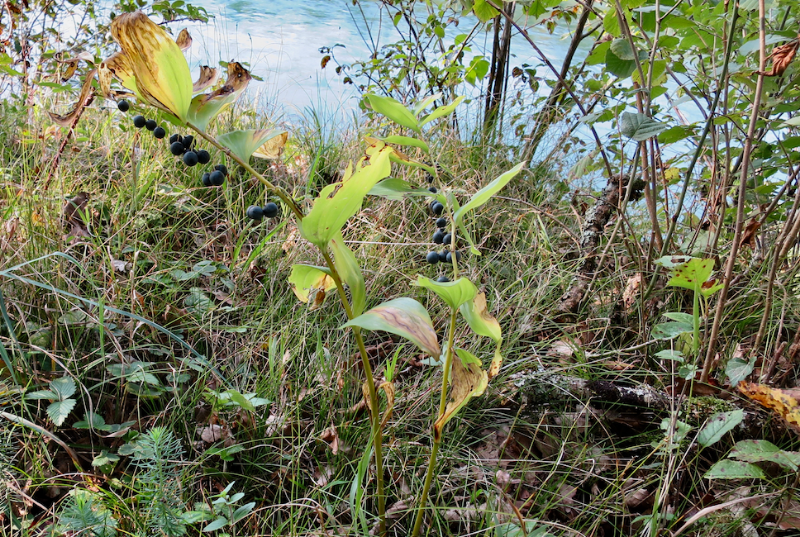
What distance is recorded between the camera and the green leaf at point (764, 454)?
A: 2.81 feet

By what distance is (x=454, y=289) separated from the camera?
2.13ft

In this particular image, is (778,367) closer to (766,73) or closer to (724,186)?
Answer: (724,186)

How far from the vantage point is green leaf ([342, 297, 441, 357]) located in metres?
0.61

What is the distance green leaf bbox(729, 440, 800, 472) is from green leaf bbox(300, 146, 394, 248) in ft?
2.44

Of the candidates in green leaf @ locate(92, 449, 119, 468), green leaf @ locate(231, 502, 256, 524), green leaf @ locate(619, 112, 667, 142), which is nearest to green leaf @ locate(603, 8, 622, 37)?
green leaf @ locate(619, 112, 667, 142)

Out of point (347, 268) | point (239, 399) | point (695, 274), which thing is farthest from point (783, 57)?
point (239, 399)

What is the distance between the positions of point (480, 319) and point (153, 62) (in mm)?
466

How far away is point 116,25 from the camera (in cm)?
54

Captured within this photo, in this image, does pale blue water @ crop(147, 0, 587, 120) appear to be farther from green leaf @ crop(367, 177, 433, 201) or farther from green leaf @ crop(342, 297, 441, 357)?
green leaf @ crop(342, 297, 441, 357)

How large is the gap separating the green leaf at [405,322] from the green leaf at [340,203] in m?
0.10

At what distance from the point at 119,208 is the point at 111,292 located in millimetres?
355

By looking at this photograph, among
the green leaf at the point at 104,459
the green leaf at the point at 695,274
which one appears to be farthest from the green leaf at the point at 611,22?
the green leaf at the point at 104,459

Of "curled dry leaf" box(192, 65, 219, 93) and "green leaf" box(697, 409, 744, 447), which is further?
"green leaf" box(697, 409, 744, 447)

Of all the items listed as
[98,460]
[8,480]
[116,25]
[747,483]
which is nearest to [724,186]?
[747,483]
